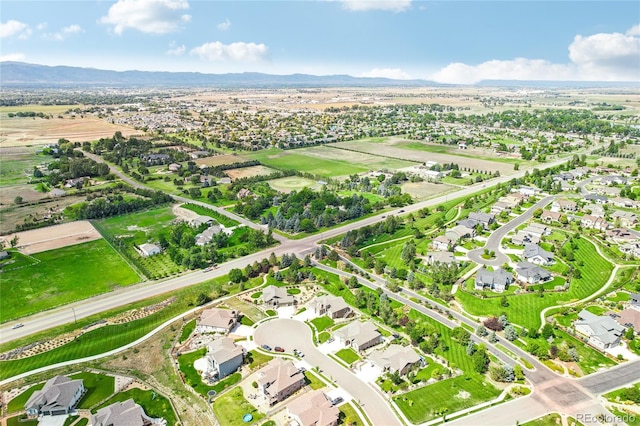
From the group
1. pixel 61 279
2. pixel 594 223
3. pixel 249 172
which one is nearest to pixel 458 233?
pixel 594 223

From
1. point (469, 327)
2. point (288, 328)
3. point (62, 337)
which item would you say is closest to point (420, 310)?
point (469, 327)

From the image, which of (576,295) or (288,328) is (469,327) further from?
(288,328)

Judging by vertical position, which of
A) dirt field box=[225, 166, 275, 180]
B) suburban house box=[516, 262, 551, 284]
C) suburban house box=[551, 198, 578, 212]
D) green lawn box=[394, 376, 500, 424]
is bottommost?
green lawn box=[394, 376, 500, 424]

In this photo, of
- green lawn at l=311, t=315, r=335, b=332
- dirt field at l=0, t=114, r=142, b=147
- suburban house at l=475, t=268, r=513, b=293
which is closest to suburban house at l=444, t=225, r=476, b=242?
suburban house at l=475, t=268, r=513, b=293

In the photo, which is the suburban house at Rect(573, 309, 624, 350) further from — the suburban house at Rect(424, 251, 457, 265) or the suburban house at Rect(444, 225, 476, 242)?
the suburban house at Rect(444, 225, 476, 242)

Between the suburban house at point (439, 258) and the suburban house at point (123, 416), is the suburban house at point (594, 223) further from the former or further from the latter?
the suburban house at point (123, 416)

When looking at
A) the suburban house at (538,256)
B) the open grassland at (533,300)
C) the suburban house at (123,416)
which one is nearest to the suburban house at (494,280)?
the open grassland at (533,300)

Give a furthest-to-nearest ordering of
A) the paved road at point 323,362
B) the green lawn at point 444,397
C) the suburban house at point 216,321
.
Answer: the suburban house at point 216,321, the paved road at point 323,362, the green lawn at point 444,397
